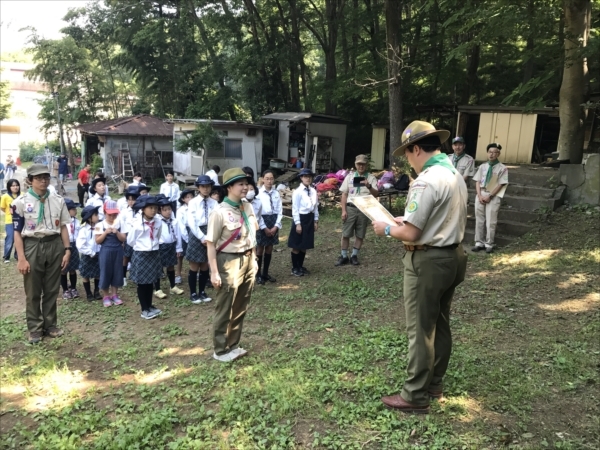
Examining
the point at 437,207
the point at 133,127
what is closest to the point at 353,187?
the point at 437,207

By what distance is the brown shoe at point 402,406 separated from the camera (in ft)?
11.1

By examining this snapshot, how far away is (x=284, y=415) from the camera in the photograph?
140 inches

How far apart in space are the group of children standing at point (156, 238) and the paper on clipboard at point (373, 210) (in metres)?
2.82

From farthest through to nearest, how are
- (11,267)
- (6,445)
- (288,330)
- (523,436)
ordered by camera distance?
(11,267)
(288,330)
(6,445)
(523,436)

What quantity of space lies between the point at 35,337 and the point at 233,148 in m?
16.1

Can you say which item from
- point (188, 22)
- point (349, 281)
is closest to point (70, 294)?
point (349, 281)

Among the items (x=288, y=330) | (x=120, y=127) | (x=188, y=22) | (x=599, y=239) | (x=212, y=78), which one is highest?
(x=188, y=22)

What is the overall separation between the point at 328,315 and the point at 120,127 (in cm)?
2255

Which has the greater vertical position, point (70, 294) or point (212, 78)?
point (212, 78)

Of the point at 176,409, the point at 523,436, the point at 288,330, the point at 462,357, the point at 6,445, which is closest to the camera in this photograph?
the point at 523,436

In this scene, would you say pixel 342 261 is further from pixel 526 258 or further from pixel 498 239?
pixel 526 258

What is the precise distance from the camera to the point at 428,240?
3.06m

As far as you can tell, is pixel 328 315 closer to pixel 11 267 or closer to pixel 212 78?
pixel 11 267

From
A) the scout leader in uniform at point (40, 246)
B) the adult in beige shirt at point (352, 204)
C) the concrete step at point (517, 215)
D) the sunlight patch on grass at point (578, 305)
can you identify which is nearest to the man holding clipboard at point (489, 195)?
the concrete step at point (517, 215)
